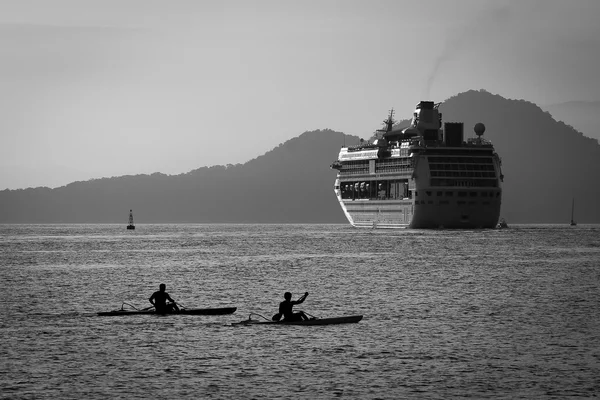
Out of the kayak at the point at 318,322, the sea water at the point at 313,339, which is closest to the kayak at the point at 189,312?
the sea water at the point at 313,339

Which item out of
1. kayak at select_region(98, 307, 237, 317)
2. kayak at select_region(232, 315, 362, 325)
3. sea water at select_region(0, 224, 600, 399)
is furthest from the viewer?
kayak at select_region(98, 307, 237, 317)

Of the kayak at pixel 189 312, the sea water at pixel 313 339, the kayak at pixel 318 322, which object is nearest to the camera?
the sea water at pixel 313 339

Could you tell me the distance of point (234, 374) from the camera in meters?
36.6

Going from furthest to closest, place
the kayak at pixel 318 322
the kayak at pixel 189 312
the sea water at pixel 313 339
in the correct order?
the kayak at pixel 189 312, the kayak at pixel 318 322, the sea water at pixel 313 339

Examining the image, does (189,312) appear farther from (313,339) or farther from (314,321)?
(313,339)

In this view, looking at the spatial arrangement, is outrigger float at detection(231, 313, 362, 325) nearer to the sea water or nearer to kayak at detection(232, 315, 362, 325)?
kayak at detection(232, 315, 362, 325)

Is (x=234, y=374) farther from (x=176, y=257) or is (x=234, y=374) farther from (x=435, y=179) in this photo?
(x=435, y=179)

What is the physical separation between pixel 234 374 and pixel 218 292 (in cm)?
3502

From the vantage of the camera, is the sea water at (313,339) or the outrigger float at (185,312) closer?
the sea water at (313,339)

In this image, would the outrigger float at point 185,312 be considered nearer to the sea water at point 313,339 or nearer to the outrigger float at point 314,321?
the sea water at point 313,339

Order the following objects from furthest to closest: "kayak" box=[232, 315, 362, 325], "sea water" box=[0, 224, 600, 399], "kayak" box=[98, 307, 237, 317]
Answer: "kayak" box=[98, 307, 237, 317] → "kayak" box=[232, 315, 362, 325] → "sea water" box=[0, 224, 600, 399]

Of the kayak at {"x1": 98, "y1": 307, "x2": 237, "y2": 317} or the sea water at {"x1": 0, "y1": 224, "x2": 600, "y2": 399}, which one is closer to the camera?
the sea water at {"x1": 0, "y1": 224, "x2": 600, "y2": 399}

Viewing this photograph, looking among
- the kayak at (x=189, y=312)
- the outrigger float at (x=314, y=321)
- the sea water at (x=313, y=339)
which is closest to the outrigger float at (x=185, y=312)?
the kayak at (x=189, y=312)

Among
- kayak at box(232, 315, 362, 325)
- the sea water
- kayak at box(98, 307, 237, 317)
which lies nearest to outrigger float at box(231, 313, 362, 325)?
kayak at box(232, 315, 362, 325)
